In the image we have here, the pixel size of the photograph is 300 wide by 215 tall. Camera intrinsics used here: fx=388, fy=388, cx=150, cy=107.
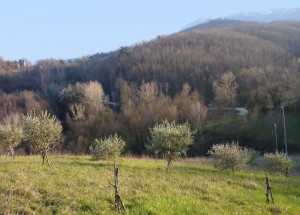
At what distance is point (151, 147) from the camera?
109 feet

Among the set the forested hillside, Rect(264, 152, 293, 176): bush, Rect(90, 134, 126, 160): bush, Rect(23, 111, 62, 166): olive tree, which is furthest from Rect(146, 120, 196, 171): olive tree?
the forested hillside

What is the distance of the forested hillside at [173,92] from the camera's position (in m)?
87.1

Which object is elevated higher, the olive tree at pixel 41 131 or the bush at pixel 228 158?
the olive tree at pixel 41 131

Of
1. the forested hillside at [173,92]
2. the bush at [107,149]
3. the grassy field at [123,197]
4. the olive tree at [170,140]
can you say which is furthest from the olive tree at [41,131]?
the forested hillside at [173,92]

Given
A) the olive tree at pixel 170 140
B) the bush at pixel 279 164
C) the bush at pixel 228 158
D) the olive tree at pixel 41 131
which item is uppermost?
the olive tree at pixel 41 131

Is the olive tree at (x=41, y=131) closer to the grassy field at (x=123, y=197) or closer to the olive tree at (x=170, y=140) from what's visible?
Result: the grassy field at (x=123, y=197)

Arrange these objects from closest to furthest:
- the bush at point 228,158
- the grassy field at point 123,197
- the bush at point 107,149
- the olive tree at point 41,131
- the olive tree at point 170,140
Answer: the grassy field at point 123,197 < the olive tree at point 41,131 < the olive tree at point 170,140 < the bush at point 228,158 < the bush at point 107,149

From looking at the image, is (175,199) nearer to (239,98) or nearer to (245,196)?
(245,196)

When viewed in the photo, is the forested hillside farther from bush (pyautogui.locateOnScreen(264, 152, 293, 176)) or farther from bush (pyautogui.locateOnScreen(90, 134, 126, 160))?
bush (pyautogui.locateOnScreen(264, 152, 293, 176))

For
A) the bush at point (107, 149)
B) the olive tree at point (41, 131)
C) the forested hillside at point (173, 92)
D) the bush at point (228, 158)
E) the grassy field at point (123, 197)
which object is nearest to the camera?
the grassy field at point (123, 197)

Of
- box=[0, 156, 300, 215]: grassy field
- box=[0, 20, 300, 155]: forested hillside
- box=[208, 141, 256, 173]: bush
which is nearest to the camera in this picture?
box=[0, 156, 300, 215]: grassy field

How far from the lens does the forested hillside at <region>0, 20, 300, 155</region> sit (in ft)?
286

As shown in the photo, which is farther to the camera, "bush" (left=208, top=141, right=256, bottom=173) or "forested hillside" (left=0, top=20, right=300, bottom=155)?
"forested hillside" (left=0, top=20, right=300, bottom=155)

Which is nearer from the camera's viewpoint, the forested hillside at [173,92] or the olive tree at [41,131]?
the olive tree at [41,131]
